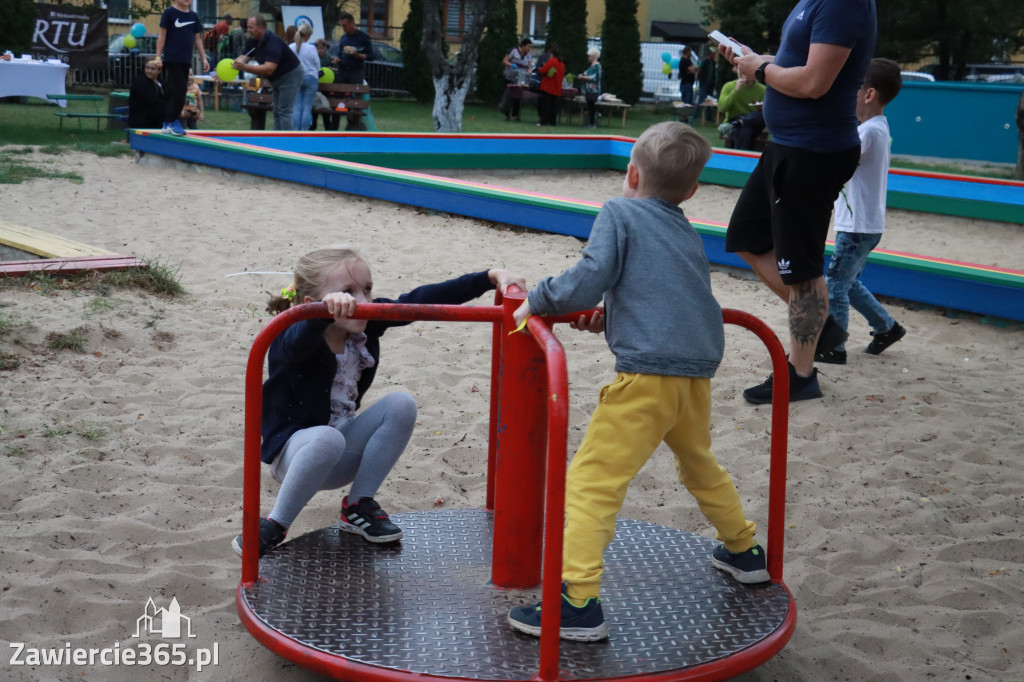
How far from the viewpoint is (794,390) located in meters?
4.28

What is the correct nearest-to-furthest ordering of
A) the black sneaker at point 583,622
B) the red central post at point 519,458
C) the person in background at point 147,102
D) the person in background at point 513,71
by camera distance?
the black sneaker at point 583,622 < the red central post at point 519,458 < the person in background at point 147,102 < the person in background at point 513,71

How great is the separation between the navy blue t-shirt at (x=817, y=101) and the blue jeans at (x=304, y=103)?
10072 mm

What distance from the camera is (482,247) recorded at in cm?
708

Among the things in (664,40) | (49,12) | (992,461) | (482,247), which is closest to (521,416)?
(992,461)

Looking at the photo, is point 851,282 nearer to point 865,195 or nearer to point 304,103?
point 865,195

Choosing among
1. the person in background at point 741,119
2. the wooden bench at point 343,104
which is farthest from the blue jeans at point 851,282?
the wooden bench at point 343,104

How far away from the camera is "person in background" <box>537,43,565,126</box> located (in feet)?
65.7

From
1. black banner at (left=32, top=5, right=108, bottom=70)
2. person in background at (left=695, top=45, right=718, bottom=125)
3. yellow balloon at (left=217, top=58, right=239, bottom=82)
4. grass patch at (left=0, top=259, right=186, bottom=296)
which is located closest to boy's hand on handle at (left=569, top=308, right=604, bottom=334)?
grass patch at (left=0, top=259, right=186, bottom=296)

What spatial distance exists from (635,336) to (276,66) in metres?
10.5

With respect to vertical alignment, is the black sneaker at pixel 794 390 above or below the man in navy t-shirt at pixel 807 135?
below

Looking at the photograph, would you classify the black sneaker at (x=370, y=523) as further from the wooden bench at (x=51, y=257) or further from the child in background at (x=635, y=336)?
the wooden bench at (x=51, y=257)

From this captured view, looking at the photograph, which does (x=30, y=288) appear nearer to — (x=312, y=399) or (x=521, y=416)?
(x=312, y=399)

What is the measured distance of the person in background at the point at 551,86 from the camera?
20016 millimetres

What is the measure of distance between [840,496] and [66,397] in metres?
2.83
